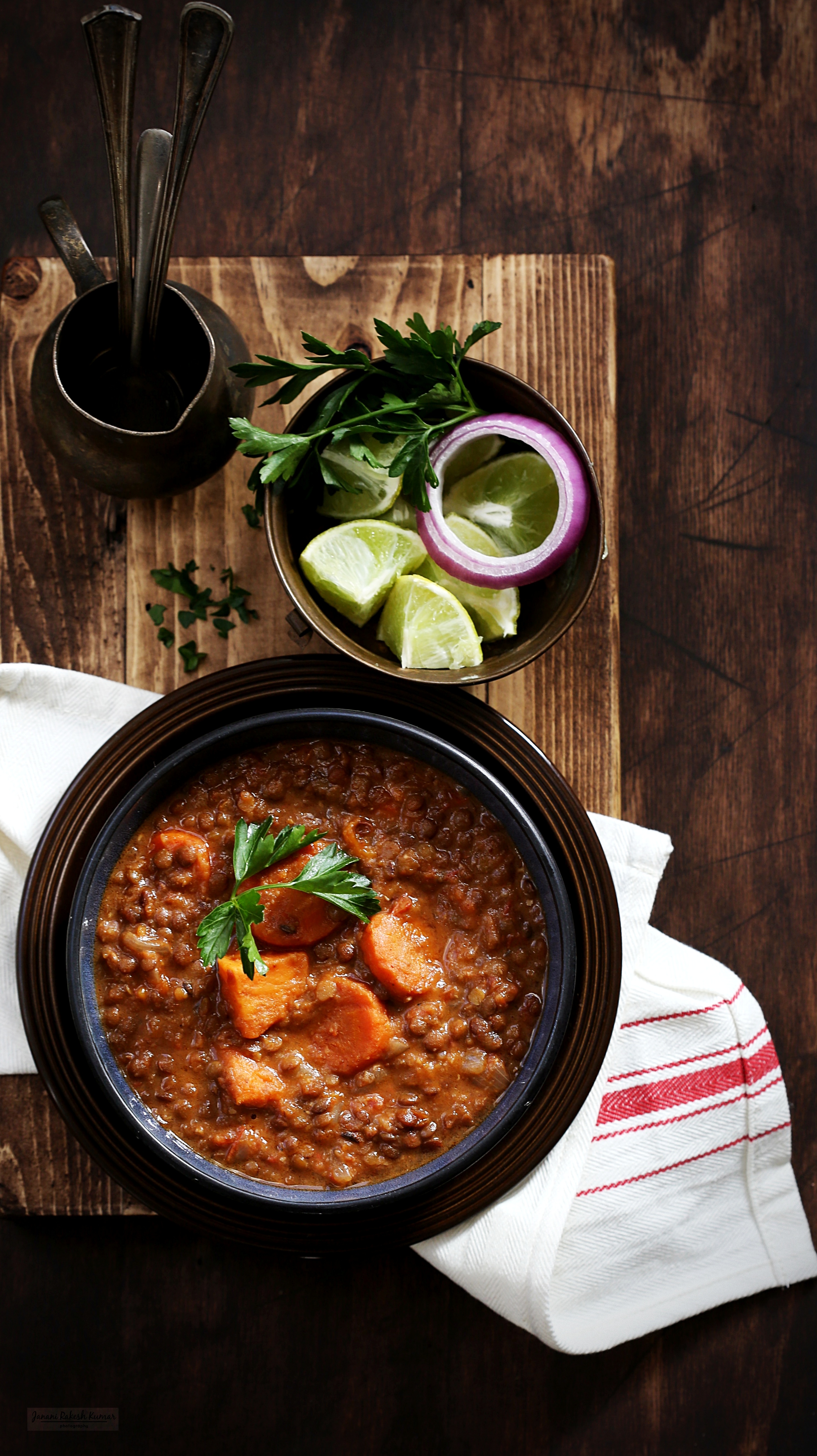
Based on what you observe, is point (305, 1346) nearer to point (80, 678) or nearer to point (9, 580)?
point (80, 678)

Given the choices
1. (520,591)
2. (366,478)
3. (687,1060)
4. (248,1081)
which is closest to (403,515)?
(366,478)

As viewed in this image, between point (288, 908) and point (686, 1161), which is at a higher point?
point (288, 908)

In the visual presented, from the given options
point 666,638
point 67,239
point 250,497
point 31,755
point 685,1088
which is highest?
point 67,239

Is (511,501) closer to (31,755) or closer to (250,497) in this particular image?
(250,497)

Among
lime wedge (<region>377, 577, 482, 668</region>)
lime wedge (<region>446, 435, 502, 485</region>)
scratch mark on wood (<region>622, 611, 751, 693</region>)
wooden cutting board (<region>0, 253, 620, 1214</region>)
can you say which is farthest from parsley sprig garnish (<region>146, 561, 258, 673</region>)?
scratch mark on wood (<region>622, 611, 751, 693</region>)

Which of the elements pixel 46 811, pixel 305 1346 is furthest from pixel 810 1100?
pixel 46 811

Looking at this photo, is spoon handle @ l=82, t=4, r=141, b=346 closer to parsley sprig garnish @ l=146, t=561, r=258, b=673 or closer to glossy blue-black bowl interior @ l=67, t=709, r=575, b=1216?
parsley sprig garnish @ l=146, t=561, r=258, b=673
